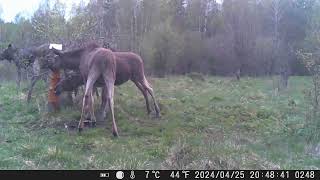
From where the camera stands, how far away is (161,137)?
36.0 feet

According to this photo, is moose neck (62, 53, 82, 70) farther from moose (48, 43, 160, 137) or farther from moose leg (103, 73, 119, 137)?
moose leg (103, 73, 119, 137)

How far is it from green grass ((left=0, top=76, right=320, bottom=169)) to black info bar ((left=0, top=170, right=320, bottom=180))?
0.58 metres

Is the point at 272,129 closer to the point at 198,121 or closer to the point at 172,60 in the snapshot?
the point at 198,121

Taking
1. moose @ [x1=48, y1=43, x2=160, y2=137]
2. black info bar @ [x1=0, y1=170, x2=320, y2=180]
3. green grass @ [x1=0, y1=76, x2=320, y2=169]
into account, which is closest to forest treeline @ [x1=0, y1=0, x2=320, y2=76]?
green grass @ [x1=0, y1=76, x2=320, y2=169]

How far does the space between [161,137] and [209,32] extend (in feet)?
123

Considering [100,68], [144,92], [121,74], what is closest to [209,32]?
[144,92]

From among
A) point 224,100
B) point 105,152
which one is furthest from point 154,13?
point 105,152

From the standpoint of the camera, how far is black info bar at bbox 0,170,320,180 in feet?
22.4

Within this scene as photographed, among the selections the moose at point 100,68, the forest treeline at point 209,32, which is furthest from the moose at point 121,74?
the forest treeline at point 209,32

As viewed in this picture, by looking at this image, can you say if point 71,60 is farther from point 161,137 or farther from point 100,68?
point 161,137

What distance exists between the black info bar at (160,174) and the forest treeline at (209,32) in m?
29.3

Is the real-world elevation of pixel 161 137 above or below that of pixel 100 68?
below

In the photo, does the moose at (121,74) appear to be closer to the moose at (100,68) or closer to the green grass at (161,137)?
the moose at (100,68)

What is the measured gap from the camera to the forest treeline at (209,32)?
→ 39.5 metres
